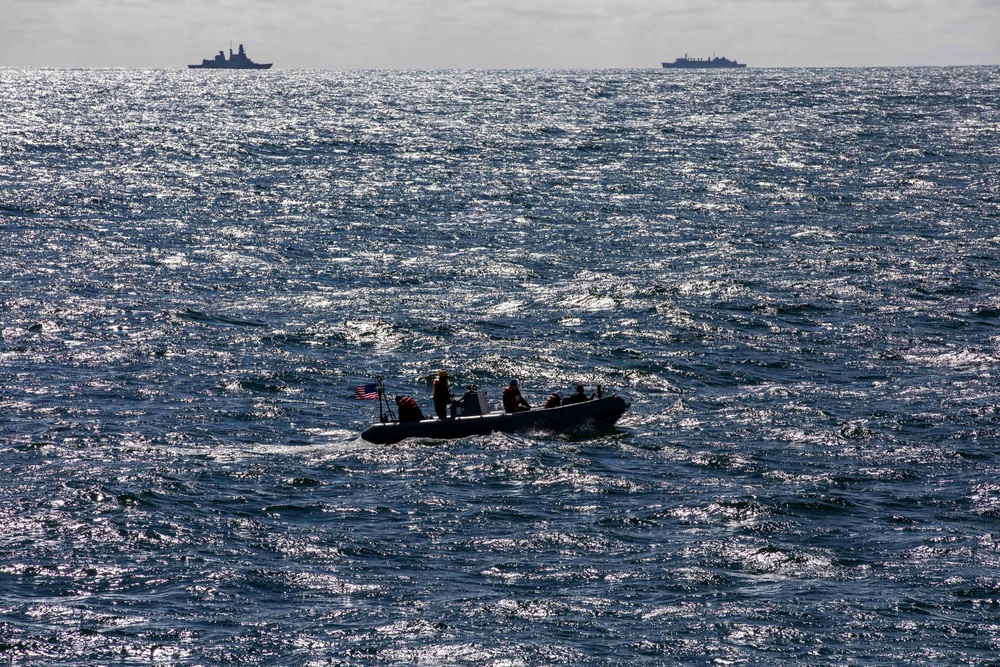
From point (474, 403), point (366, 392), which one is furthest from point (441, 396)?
point (366, 392)

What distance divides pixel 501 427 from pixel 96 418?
1105 centimetres

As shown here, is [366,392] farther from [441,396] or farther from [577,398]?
[577,398]

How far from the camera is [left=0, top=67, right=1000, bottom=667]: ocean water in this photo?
20.9 m

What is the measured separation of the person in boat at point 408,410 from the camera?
3228 cm

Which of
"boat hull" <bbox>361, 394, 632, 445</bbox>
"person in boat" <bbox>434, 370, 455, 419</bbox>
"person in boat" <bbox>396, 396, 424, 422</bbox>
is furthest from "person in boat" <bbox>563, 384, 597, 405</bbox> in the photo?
"person in boat" <bbox>396, 396, 424, 422</bbox>

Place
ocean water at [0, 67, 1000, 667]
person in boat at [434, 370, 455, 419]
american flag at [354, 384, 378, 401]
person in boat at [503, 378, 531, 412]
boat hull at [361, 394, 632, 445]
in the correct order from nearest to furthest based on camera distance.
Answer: ocean water at [0, 67, 1000, 667]
american flag at [354, 384, 378, 401]
boat hull at [361, 394, 632, 445]
person in boat at [434, 370, 455, 419]
person in boat at [503, 378, 531, 412]

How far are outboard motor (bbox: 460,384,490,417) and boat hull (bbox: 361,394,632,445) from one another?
0.30m

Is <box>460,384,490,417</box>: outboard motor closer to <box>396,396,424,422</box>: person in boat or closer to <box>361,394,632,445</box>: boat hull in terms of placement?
<box>361,394,632,445</box>: boat hull

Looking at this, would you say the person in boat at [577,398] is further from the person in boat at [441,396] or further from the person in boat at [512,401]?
the person in boat at [441,396]

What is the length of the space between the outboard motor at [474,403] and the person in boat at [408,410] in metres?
1.23

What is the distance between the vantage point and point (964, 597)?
854 inches

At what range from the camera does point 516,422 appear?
32.5 m

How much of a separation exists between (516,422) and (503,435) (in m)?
0.52

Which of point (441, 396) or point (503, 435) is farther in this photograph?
point (441, 396)
